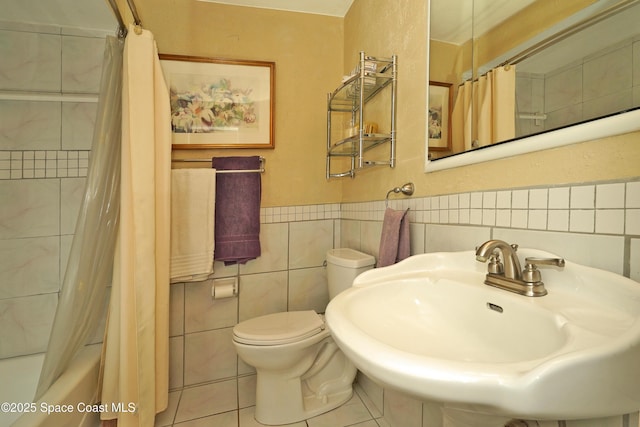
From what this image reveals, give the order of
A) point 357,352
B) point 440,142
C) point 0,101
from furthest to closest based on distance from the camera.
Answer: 1. point 0,101
2. point 440,142
3. point 357,352

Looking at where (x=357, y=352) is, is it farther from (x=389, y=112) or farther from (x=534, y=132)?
(x=389, y=112)

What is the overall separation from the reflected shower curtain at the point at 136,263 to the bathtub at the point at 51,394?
0.07 m

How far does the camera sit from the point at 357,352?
16.7 inches

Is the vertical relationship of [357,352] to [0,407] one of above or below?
above

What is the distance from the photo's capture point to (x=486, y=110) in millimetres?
828

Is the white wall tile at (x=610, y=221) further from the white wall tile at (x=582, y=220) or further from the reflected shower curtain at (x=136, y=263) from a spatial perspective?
the reflected shower curtain at (x=136, y=263)

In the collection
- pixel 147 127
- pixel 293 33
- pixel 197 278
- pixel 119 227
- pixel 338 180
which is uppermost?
pixel 293 33

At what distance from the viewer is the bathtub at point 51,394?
37.3 inches

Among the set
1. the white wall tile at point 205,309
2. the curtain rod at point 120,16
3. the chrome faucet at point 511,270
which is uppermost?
the curtain rod at point 120,16

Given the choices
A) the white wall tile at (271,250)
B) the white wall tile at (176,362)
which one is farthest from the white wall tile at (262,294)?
the white wall tile at (176,362)

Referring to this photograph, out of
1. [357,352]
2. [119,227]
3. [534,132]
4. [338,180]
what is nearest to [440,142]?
[534,132]

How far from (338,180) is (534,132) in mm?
1324

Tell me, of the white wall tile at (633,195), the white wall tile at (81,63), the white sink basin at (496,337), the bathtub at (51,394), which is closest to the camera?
the white sink basin at (496,337)

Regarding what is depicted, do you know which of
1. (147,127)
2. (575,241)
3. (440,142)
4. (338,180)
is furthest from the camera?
(338,180)
